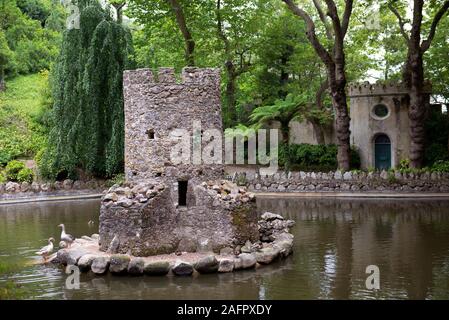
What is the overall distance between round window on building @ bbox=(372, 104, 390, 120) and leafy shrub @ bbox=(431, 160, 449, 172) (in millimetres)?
6607

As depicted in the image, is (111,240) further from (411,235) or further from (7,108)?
(7,108)

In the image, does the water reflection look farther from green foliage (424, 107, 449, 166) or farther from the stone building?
green foliage (424, 107, 449, 166)

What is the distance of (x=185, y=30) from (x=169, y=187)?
1783cm

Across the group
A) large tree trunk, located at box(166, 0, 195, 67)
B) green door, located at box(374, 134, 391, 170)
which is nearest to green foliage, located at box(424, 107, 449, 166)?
green door, located at box(374, 134, 391, 170)

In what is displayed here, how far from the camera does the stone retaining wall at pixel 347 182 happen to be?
104 feet

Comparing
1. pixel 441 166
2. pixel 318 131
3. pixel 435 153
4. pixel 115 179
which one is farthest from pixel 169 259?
pixel 318 131

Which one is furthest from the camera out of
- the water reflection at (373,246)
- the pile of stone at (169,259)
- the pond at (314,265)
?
the pile of stone at (169,259)

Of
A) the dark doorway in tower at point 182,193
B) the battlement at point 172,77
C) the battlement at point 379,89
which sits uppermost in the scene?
the battlement at point 379,89

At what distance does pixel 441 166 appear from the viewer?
32.8 metres

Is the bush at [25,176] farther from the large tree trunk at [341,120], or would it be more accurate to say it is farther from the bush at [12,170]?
the large tree trunk at [341,120]

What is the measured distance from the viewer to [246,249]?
17.0 meters

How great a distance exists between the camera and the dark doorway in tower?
18.1m

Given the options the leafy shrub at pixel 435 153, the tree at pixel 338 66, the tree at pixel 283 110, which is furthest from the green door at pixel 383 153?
the tree at pixel 338 66
